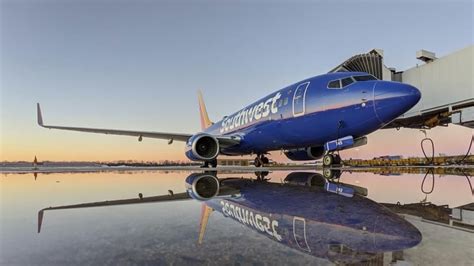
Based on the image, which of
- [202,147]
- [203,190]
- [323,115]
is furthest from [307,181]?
[202,147]

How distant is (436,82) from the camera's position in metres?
14.9

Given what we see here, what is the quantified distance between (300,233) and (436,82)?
56.8 feet

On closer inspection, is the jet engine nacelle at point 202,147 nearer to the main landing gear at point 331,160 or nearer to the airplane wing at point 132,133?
the airplane wing at point 132,133

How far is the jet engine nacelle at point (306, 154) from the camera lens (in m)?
10.7

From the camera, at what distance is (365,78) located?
641cm

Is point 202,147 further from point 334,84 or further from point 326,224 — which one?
point 326,224

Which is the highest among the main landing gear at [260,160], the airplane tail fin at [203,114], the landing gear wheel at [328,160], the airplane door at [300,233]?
the airplane tail fin at [203,114]

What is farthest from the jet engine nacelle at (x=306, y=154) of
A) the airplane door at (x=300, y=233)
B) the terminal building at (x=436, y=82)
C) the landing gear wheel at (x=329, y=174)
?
the airplane door at (x=300, y=233)

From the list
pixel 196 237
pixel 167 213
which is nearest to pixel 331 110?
pixel 167 213

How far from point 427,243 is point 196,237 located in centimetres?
118

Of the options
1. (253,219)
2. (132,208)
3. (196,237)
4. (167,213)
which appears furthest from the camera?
(132,208)

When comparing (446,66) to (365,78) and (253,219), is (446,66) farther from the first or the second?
(253,219)

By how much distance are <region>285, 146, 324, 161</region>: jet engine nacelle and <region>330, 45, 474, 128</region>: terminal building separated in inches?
316

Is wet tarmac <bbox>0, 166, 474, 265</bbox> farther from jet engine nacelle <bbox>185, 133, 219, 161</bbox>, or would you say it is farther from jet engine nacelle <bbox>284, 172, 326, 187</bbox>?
jet engine nacelle <bbox>185, 133, 219, 161</bbox>
